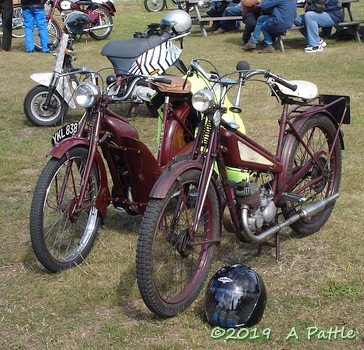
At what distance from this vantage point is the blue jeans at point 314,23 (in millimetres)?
12297

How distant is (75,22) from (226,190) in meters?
4.18

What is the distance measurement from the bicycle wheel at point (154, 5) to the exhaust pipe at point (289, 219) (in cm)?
1719

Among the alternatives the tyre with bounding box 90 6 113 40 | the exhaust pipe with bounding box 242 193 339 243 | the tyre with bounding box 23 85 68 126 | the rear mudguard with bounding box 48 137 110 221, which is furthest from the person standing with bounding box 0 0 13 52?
the exhaust pipe with bounding box 242 193 339 243

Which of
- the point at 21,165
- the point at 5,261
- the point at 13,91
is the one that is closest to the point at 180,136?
the point at 5,261

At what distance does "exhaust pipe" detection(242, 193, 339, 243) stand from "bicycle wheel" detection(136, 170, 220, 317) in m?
0.17

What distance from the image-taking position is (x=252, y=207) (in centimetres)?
393

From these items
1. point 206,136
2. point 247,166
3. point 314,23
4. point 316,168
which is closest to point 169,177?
point 206,136

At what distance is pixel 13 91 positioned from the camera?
1027 centimetres

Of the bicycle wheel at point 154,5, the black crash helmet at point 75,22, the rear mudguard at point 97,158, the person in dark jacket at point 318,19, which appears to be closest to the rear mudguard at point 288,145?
the rear mudguard at point 97,158

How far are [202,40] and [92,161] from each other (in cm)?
1094

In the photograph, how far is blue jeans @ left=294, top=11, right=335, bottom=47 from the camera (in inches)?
484

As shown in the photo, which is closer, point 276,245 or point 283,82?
point 283,82

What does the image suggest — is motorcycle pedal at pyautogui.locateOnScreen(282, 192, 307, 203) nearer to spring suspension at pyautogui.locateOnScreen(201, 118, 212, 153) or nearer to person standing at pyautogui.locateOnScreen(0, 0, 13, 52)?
spring suspension at pyautogui.locateOnScreen(201, 118, 212, 153)

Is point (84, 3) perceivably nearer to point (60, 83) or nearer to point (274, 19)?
point (274, 19)
